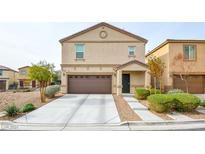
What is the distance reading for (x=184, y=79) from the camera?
67.9ft

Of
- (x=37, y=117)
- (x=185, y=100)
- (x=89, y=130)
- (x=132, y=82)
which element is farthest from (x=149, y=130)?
(x=132, y=82)

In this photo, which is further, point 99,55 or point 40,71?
point 99,55

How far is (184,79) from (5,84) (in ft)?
127

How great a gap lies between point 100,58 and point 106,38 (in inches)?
92.5

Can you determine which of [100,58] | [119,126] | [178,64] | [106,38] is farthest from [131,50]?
[119,126]

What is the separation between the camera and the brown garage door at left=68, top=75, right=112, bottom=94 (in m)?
21.7

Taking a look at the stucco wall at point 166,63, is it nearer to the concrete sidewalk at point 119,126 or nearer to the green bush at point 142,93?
the green bush at point 142,93

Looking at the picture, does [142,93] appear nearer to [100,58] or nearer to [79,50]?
[100,58]

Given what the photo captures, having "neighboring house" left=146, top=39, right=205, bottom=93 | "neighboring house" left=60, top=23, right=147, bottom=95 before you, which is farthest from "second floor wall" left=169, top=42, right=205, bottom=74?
"neighboring house" left=60, top=23, right=147, bottom=95

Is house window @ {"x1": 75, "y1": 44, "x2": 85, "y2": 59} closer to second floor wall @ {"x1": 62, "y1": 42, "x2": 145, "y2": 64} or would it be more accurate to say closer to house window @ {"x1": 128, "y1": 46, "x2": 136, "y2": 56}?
second floor wall @ {"x1": 62, "y1": 42, "x2": 145, "y2": 64}

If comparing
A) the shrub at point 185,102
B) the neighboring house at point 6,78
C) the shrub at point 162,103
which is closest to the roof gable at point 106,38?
the shrub at point 185,102

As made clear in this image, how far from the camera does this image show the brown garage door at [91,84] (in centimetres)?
2172

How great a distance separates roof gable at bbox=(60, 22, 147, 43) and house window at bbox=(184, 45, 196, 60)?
4.39 metres

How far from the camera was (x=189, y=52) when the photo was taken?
20469mm
